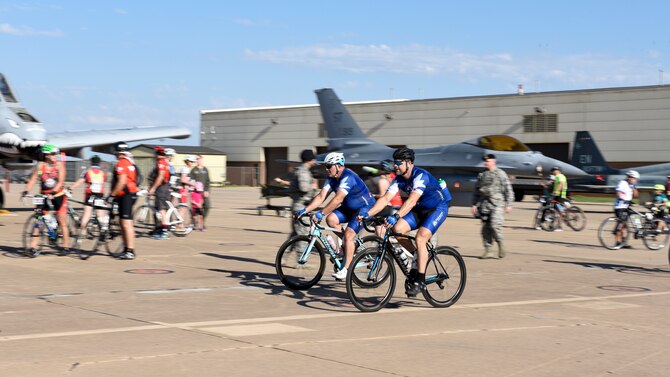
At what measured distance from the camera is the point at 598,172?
4078 cm

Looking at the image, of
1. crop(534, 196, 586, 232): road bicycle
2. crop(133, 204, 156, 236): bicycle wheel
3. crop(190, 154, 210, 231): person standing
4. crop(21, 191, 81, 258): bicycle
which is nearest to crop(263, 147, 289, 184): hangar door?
crop(534, 196, 586, 232): road bicycle

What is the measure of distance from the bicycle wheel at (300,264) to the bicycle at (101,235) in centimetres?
458

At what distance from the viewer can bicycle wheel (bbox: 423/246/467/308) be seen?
9.90 m

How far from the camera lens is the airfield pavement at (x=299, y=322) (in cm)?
653

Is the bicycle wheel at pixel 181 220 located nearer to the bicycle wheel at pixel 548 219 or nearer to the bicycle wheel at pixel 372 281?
the bicycle wheel at pixel 372 281

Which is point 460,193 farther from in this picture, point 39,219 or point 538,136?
point 538,136

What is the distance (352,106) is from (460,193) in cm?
4105

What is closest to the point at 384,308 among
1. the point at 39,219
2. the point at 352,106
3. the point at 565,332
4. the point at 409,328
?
the point at 409,328

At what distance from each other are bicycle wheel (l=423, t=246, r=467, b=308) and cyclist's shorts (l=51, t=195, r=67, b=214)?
Result: 291 inches

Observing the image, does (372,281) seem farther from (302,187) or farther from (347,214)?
(302,187)

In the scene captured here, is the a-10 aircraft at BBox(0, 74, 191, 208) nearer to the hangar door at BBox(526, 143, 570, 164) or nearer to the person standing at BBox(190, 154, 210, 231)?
the person standing at BBox(190, 154, 210, 231)

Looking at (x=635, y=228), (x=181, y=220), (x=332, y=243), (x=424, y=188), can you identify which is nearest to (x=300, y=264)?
(x=332, y=243)

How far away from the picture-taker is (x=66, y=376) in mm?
5859

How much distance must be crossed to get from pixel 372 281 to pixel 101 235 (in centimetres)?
687
